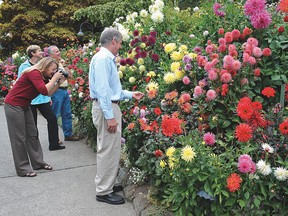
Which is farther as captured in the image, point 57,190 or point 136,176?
point 57,190

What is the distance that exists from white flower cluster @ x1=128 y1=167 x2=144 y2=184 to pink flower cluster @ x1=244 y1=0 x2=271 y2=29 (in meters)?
1.99

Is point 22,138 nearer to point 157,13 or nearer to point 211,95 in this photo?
point 157,13

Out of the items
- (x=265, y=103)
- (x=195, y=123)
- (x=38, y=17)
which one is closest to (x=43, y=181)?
(x=195, y=123)

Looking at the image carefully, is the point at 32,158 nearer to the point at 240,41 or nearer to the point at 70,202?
the point at 70,202

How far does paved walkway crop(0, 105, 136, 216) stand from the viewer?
3832 millimetres

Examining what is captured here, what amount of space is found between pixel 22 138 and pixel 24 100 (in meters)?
0.52

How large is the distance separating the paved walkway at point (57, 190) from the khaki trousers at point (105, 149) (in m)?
0.24

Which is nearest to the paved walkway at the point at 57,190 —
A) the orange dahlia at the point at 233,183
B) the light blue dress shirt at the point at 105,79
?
the light blue dress shirt at the point at 105,79

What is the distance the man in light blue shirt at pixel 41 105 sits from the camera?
563 centimetres

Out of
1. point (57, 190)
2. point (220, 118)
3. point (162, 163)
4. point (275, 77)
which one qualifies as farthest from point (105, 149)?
point (275, 77)

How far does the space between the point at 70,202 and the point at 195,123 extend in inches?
67.6

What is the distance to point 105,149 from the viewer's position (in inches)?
153

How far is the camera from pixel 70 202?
4051mm

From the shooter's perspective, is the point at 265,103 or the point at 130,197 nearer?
the point at 265,103
